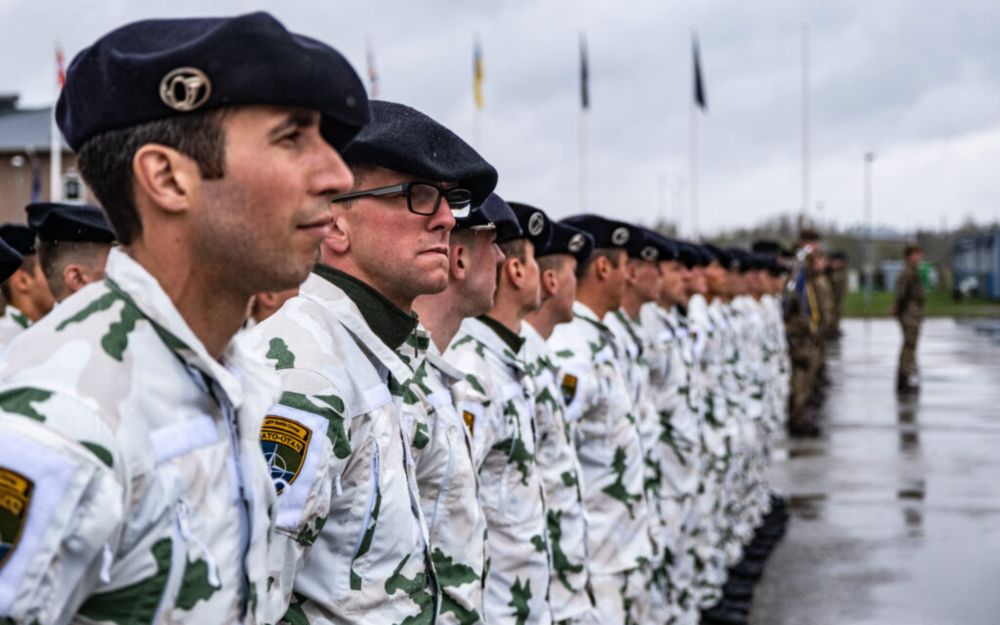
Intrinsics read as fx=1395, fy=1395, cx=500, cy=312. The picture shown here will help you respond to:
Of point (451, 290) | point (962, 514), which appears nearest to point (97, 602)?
point (451, 290)

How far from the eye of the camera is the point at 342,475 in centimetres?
267

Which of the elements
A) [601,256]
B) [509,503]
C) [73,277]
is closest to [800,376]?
[601,256]

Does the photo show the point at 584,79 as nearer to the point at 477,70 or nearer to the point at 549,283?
the point at 477,70

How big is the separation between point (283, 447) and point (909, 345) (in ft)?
63.8

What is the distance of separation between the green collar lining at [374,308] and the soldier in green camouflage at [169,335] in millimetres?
993

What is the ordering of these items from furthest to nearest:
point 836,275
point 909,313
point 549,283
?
point 836,275, point 909,313, point 549,283

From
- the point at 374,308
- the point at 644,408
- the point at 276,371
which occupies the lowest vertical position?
the point at 644,408

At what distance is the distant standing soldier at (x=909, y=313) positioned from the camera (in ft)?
67.5

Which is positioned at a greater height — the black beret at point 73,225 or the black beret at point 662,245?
the black beret at point 73,225

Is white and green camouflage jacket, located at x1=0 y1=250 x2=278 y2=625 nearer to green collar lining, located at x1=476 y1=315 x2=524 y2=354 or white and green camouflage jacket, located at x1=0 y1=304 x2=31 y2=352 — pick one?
green collar lining, located at x1=476 y1=315 x2=524 y2=354

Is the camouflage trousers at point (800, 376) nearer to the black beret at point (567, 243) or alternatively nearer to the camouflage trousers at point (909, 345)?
the camouflage trousers at point (909, 345)

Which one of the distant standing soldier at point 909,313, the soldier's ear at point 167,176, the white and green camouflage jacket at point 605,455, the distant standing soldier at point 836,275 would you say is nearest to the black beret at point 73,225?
the white and green camouflage jacket at point 605,455

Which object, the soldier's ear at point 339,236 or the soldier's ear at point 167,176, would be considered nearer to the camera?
the soldier's ear at point 167,176

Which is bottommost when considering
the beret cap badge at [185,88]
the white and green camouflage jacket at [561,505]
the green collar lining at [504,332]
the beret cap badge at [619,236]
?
the white and green camouflage jacket at [561,505]
